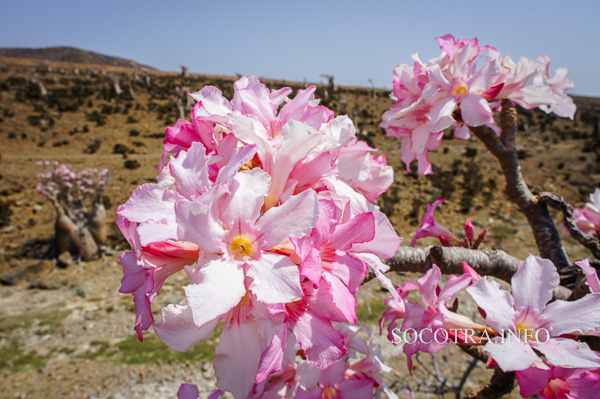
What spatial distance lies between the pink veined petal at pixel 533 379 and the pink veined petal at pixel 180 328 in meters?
0.73

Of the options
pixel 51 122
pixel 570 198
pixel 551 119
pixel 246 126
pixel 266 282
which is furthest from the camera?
pixel 551 119

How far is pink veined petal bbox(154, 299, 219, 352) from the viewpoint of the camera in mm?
701

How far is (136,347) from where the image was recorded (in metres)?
4.39

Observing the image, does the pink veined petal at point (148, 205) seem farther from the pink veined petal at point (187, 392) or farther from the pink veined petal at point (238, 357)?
the pink veined petal at point (187, 392)

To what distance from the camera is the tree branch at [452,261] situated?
1.03 m

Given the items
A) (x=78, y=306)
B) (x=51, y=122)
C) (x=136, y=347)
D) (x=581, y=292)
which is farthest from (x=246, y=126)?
(x=51, y=122)

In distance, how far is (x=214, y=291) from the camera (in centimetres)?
59

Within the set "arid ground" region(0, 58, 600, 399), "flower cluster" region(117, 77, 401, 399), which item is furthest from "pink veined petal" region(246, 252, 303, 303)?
"arid ground" region(0, 58, 600, 399)

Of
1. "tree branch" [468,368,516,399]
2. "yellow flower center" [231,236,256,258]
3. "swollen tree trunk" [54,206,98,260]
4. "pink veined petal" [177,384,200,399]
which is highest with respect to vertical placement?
"yellow flower center" [231,236,256,258]

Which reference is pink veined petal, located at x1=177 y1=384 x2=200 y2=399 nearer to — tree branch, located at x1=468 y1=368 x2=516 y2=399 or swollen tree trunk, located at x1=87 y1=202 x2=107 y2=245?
tree branch, located at x1=468 y1=368 x2=516 y2=399

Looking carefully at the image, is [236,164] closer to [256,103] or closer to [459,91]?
[256,103]

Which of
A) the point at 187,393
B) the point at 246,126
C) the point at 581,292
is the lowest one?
the point at 187,393

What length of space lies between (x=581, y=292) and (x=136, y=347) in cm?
477

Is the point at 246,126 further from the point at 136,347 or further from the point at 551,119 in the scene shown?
the point at 551,119
